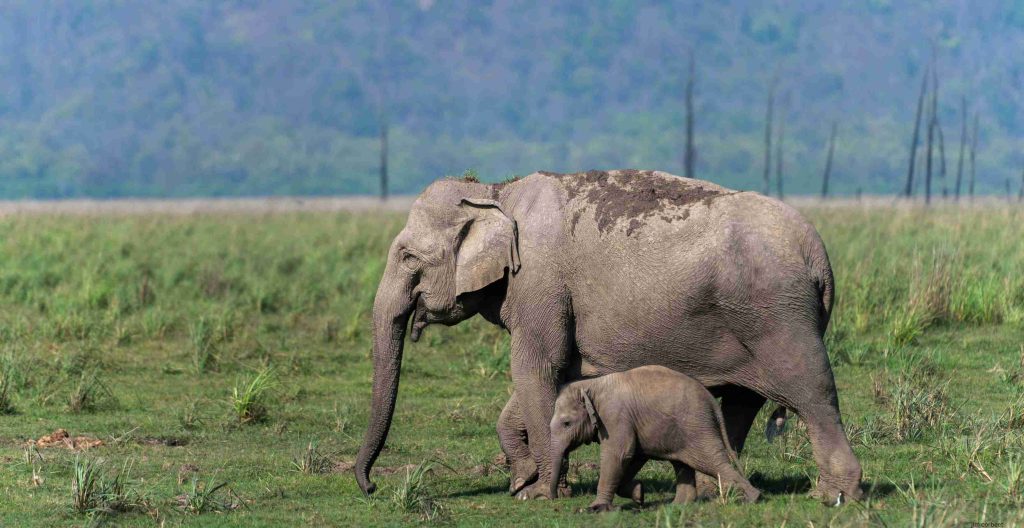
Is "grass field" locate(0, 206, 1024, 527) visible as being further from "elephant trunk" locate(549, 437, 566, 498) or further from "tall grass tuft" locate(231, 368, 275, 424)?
"elephant trunk" locate(549, 437, 566, 498)

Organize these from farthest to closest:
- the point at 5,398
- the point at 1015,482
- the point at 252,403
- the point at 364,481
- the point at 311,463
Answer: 1. the point at 5,398
2. the point at 252,403
3. the point at 311,463
4. the point at 364,481
5. the point at 1015,482

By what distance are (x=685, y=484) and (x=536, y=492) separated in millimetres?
1067

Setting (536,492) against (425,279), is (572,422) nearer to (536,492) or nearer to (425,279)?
(536,492)

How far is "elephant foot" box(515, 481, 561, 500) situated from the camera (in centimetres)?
880

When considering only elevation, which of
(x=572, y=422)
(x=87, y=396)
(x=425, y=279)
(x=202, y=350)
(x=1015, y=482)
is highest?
(x=425, y=279)

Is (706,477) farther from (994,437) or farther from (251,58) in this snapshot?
(251,58)

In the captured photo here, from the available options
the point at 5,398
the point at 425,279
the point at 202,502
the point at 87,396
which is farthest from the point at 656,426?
the point at 5,398

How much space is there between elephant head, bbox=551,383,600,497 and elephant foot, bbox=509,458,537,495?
71 centimetres

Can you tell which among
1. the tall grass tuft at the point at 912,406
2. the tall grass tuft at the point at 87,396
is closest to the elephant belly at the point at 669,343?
the tall grass tuft at the point at 912,406

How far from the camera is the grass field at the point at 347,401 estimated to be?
8297 mm

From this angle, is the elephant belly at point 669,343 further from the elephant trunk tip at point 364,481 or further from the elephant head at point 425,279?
the elephant trunk tip at point 364,481

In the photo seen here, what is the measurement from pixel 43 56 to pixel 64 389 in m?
160

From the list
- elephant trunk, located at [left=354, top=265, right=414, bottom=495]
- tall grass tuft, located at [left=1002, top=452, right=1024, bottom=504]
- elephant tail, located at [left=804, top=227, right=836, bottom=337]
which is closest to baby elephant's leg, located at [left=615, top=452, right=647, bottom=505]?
elephant tail, located at [left=804, top=227, right=836, bottom=337]

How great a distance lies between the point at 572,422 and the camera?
8.21 m
